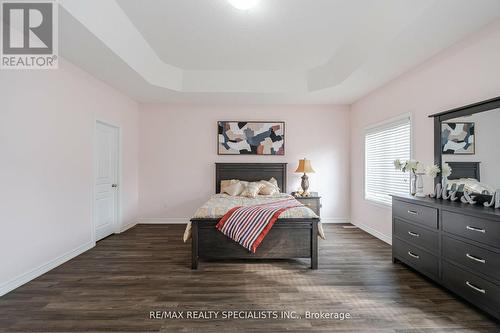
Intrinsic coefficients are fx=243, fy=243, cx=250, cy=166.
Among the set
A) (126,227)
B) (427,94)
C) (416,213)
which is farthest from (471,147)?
(126,227)

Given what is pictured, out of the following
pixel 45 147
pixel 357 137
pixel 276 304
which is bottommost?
pixel 276 304

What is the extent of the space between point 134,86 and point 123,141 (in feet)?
3.65

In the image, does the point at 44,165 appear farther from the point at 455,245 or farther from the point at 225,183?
the point at 455,245

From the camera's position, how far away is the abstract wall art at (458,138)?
249 centimetres

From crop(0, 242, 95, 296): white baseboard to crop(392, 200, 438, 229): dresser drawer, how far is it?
4277 millimetres

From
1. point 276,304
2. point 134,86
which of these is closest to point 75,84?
point 134,86

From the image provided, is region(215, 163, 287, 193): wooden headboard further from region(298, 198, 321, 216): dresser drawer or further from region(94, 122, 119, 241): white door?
region(94, 122, 119, 241): white door

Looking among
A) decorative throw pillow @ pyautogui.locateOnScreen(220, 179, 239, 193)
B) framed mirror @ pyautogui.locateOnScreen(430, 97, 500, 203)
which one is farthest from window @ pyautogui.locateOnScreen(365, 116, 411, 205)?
decorative throw pillow @ pyautogui.locateOnScreen(220, 179, 239, 193)

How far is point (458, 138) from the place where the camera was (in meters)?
2.66

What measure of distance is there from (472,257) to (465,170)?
0.95 m

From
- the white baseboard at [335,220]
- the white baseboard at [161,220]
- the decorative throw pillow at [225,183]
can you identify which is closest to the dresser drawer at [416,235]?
the white baseboard at [335,220]

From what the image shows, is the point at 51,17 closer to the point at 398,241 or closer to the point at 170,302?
the point at 170,302

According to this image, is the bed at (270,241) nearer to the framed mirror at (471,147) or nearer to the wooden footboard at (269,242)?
the wooden footboard at (269,242)

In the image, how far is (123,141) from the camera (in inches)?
183
